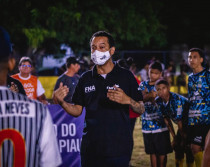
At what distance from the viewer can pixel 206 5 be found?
36562 millimetres

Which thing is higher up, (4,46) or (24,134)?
(4,46)

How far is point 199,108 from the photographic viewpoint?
654cm

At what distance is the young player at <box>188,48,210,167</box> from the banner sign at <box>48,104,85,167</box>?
7.17ft

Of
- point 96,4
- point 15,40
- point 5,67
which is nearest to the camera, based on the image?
point 5,67

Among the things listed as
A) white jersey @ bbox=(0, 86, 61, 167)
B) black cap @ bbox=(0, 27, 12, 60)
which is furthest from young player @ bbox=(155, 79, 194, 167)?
black cap @ bbox=(0, 27, 12, 60)

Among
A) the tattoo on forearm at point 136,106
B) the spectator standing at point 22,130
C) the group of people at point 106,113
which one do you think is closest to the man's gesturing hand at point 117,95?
the group of people at point 106,113

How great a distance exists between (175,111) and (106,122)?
2902 millimetres

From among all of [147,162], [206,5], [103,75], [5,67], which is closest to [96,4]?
[206,5]

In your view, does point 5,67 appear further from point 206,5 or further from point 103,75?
point 206,5

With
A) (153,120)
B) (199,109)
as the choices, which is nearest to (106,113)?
(153,120)

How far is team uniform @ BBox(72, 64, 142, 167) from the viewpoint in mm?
3965

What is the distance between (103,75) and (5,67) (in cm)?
178

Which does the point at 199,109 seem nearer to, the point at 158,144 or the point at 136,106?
the point at 158,144

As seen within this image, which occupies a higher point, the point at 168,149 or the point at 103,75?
the point at 103,75
